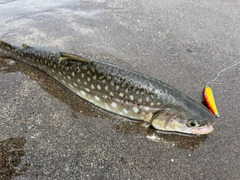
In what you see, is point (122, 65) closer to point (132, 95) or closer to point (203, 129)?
point (132, 95)

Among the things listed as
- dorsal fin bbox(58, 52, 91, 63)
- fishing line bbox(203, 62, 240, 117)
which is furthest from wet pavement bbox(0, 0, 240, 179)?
dorsal fin bbox(58, 52, 91, 63)

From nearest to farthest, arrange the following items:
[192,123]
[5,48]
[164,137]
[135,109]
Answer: [192,123], [164,137], [135,109], [5,48]

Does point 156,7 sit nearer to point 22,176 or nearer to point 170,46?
point 170,46

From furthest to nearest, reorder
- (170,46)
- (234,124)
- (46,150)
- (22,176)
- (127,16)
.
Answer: (127,16), (170,46), (234,124), (46,150), (22,176)

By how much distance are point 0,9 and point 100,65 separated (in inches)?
175

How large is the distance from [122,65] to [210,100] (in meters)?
1.87

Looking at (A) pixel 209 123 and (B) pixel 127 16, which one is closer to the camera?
(A) pixel 209 123

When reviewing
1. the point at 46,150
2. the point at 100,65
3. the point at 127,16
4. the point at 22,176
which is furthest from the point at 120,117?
the point at 127,16

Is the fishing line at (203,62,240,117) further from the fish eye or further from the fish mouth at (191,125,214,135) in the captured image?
the fish eye

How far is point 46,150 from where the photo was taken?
3.37 metres

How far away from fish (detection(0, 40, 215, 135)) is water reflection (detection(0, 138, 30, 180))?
132 cm

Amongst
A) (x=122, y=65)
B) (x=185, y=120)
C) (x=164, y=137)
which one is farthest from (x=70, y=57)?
(x=185, y=120)

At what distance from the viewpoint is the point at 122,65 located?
4836mm

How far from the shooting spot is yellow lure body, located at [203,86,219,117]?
3.82m
